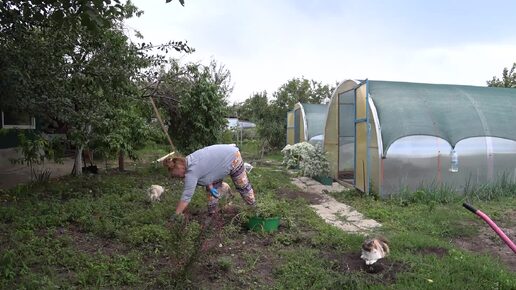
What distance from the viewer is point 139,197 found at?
7168 mm

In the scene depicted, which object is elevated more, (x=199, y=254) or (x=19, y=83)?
(x=19, y=83)

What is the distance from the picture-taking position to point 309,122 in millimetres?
15156

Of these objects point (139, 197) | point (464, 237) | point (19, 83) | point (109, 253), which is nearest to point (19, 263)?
point (109, 253)

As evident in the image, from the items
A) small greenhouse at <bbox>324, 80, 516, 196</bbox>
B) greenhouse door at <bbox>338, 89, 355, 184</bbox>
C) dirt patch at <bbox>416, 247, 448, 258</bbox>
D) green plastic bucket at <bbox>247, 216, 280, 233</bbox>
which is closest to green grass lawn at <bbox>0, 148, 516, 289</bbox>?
dirt patch at <bbox>416, 247, 448, 258</bbox>

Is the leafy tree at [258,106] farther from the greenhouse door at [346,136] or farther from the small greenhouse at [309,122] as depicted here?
Answer: the greenhouse door at [346,136]

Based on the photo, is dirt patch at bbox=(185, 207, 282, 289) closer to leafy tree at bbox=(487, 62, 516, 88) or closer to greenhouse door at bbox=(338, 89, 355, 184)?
greenhouse door at bbox=(338, 89, 355, 184)

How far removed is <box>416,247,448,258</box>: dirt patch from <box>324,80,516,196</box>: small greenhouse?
3443 millimetres

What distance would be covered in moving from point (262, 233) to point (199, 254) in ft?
5.91

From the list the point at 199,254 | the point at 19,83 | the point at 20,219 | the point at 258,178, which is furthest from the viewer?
the point at 258,178

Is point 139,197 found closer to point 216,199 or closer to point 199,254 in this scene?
point 216,199

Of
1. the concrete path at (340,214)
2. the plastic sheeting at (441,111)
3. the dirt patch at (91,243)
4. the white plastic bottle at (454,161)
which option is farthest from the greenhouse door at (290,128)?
the dirt patch at (91,243)

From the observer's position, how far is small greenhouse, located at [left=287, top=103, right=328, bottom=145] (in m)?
14.9

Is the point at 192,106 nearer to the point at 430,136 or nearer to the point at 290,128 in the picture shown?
the point at 430,136

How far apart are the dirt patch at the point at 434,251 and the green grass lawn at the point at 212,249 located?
1 cm
